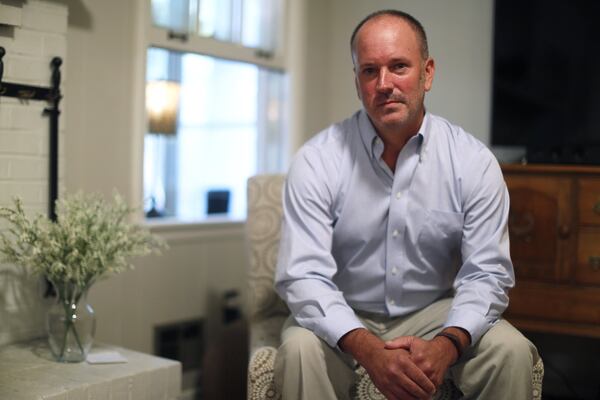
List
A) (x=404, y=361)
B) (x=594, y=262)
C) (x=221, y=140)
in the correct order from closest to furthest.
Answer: (x=404, y=361) → (x=594, y=262) → (x=221, y=140)

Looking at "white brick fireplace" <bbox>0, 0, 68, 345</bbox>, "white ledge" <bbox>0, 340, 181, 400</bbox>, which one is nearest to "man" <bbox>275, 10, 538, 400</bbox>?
"white ledge" <bbox>0, 340, 181, 400</bbox>

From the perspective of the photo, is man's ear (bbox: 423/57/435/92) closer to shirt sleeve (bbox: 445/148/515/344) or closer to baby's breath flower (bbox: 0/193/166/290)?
shirt sleeve (bbox: 445/148/515/344)

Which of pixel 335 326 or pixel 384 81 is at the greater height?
pixel 384 81

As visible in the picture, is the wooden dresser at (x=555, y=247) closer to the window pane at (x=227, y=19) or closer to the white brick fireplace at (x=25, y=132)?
the window pane at (x=227, y=19)

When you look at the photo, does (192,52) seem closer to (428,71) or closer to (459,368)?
(428,71)

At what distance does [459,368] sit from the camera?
67.0 inches

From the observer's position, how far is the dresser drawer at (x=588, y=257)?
237 cm

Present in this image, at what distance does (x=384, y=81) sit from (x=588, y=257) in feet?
3.35

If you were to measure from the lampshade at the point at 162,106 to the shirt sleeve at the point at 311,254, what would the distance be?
1092 mm

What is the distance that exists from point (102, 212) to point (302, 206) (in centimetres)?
58

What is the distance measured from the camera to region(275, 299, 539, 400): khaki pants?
162cm

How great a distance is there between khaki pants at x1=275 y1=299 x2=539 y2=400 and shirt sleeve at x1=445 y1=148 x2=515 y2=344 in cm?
6

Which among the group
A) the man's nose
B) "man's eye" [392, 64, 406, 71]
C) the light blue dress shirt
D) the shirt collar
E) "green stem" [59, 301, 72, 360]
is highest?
"man's eye" [392, 64, 406, 71]

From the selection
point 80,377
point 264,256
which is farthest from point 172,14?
point 80,377
